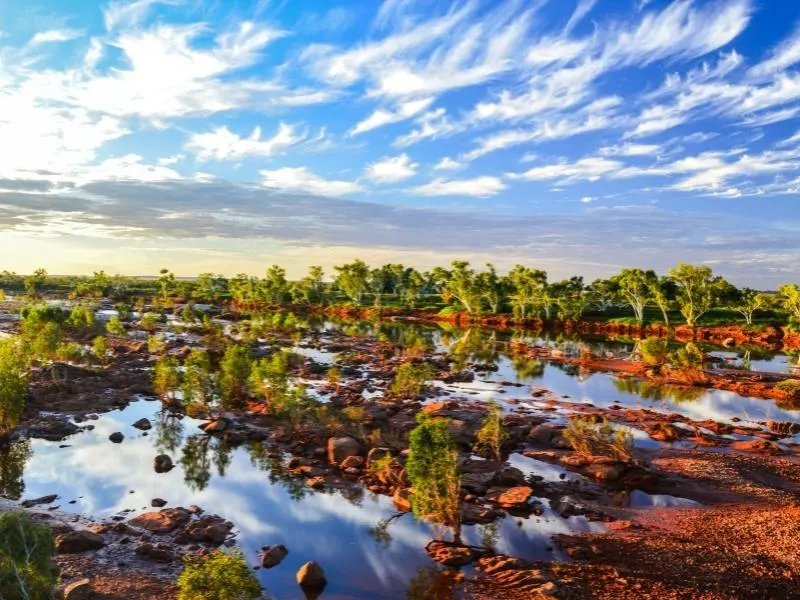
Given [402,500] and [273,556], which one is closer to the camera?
[273,556]

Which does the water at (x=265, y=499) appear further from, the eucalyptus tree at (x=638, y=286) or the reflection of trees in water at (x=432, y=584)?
the eucalyptus tree at (x=638, y=286)

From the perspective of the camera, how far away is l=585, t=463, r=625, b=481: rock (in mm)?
29281

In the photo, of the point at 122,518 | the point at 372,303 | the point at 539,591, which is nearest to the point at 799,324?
the point at 372,303

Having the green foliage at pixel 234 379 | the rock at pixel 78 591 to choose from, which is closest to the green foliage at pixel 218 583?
the rock at pixel 78 591

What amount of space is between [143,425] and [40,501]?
12226 millimetres

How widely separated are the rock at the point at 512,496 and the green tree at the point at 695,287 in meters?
89.2

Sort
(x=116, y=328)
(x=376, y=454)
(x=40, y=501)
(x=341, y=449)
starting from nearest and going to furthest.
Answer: (x=40, y=501), (x=376, y=454), (x=341, y=449), (x=116, y=328)

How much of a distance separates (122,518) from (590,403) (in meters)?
38.1

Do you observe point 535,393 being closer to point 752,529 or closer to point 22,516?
point 752,529

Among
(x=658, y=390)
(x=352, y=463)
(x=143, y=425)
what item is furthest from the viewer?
(x=658, y=390)

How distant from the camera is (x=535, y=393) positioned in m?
52.8

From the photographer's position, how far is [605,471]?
29.6 m

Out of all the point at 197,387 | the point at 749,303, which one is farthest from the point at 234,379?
the point at 749,303

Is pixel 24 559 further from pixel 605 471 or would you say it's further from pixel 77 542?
pixel 605 471
